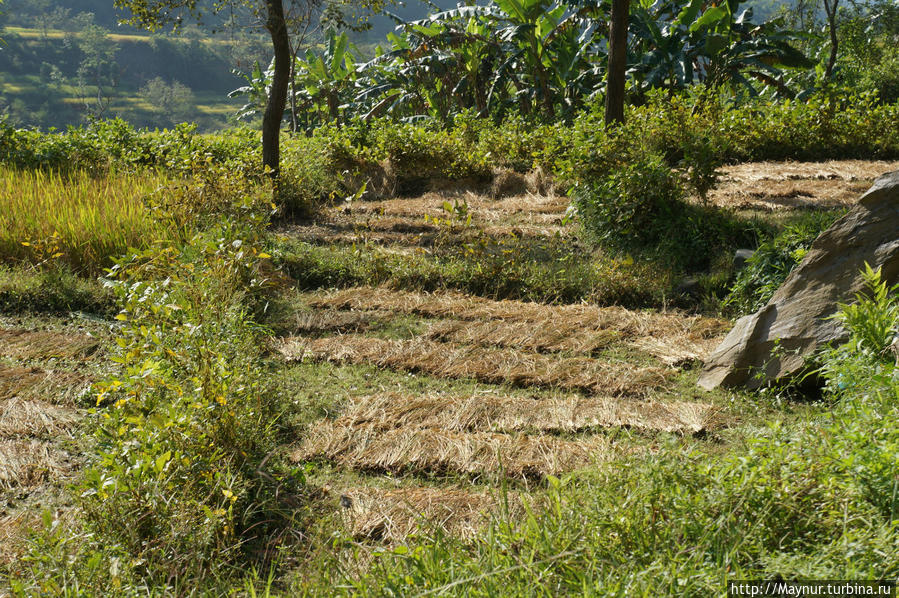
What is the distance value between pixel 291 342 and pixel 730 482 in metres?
3.34

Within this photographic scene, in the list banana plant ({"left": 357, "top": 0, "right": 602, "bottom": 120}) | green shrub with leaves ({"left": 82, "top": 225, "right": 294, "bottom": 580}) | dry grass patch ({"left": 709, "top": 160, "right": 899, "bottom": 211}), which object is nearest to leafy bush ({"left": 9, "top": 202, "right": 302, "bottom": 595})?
green shrub with leaves ({"left": 82, "top": 225, "right": 294, "bottom": 580})

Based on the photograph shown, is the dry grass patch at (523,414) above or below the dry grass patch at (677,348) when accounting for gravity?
below

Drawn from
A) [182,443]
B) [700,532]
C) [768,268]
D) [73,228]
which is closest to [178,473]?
[182,443]

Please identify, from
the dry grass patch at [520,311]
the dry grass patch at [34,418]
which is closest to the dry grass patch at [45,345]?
the dry grass patch at [34,418]

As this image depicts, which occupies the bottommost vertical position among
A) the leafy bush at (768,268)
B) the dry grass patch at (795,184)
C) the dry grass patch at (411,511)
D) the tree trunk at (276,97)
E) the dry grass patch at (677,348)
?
the dry grass patch at (411,511)

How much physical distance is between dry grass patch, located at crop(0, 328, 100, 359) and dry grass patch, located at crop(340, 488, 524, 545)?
2671mm

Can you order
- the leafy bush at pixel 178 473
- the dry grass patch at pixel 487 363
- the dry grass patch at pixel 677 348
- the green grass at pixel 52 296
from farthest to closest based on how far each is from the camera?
the green grass at pixel 52 296 < the dry grass patch at pixel 677 348 < the dry grass patch at pixel 487 363 < the leafy bush at pixel 178 473

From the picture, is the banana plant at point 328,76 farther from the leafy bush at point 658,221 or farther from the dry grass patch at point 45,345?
the dry grass patch at point 45,345

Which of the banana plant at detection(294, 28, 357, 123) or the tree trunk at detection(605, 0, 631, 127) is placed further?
the banana plant at detection(294, 28, 357, 123)

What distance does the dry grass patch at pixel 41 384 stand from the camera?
12.4ft

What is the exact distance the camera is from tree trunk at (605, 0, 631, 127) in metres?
8.24

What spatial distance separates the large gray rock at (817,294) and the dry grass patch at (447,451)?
114 cm

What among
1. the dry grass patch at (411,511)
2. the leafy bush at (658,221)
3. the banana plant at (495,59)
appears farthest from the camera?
the banana plant at (495,59)

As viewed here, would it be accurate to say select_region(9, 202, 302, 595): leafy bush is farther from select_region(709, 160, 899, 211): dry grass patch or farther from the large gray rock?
select_region(709, 160, 899, 211): dry grass patch
